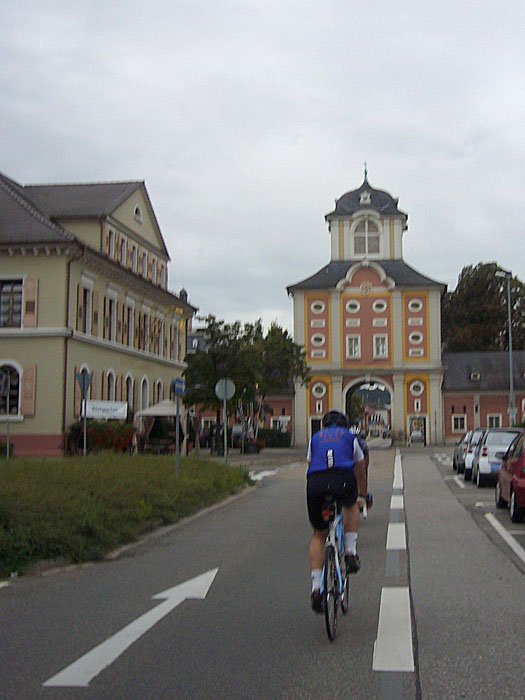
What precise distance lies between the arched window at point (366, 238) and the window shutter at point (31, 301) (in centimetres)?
5105

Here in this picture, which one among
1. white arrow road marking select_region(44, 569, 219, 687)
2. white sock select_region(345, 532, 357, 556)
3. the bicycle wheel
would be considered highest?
white sock select_region(345, 532, 357, 556)

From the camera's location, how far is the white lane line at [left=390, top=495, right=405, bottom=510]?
18.1 meters

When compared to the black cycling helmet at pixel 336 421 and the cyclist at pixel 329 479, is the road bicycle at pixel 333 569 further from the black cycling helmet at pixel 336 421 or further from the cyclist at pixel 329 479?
the black cycling helmet at pixel 336 421

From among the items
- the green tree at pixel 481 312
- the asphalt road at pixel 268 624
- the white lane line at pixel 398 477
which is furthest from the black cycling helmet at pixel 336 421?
the green tree at pixel 481 312

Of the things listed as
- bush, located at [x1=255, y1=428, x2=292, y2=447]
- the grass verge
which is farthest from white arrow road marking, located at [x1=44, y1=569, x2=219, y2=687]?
bush, located at [x1=255, y1=428, x2=292, y2=447]

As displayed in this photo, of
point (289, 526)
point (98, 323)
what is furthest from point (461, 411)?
point (289, 526)

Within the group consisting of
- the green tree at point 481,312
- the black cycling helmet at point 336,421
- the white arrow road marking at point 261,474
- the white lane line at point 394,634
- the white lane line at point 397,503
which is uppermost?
the green tree at point 481,312

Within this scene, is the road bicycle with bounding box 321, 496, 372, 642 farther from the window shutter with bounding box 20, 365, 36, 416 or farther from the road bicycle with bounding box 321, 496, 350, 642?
the window shutter with bounding box 20, 365, 36, 416

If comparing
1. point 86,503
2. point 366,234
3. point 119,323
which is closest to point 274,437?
point 366,234

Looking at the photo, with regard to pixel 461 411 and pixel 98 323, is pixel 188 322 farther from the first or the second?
pixel 461 411

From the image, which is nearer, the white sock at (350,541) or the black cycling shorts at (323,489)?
the black cycling shorts at (323,489)

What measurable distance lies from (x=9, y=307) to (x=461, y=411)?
5344 centimetres

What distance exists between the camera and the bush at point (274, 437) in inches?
2836

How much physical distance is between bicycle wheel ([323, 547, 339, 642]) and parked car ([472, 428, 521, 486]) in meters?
16.1
